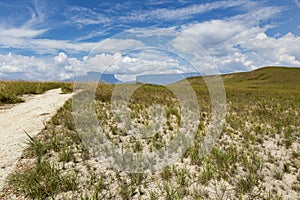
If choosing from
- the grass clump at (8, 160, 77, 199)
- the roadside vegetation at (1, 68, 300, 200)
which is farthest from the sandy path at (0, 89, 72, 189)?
the grass clump at (8, 160, 77, 199)

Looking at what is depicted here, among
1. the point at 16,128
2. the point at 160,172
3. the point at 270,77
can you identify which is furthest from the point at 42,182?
the point at 270,77

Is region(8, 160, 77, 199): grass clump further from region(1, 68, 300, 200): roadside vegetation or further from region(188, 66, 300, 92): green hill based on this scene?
region(188, 66, 300, 92): green hill

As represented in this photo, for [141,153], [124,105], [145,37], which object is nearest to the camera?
[141,153]

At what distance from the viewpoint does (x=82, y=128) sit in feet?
30.9

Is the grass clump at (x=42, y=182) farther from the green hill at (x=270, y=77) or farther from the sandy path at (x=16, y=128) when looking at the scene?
the green hill at (x=270, y=77)

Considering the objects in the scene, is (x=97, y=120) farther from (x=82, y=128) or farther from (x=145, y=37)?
(x=145, y=37)

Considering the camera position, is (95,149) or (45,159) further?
(95,149)

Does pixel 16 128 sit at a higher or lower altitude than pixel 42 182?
higher

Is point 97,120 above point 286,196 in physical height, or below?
above

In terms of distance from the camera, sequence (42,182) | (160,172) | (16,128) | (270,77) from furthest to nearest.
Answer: (270,77)
(16,128)
(160,172)
(42,182)

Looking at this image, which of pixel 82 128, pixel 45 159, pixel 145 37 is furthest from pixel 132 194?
pixel 145 37

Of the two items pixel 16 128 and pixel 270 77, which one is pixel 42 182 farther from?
pixel 270 77

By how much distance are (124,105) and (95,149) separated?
7.38 m

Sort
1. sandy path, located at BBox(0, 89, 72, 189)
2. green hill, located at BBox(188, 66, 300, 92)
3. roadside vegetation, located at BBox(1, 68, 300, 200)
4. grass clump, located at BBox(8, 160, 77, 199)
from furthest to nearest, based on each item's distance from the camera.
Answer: green hill, located at BBox(188, 66, 300, 92), sandy path, located at BBox(0, 89, 72, 189), roadside vegetation, located at BBox(1, 68, 300, 200), grass clump, located at BBox(8, 160, 77, 199)
